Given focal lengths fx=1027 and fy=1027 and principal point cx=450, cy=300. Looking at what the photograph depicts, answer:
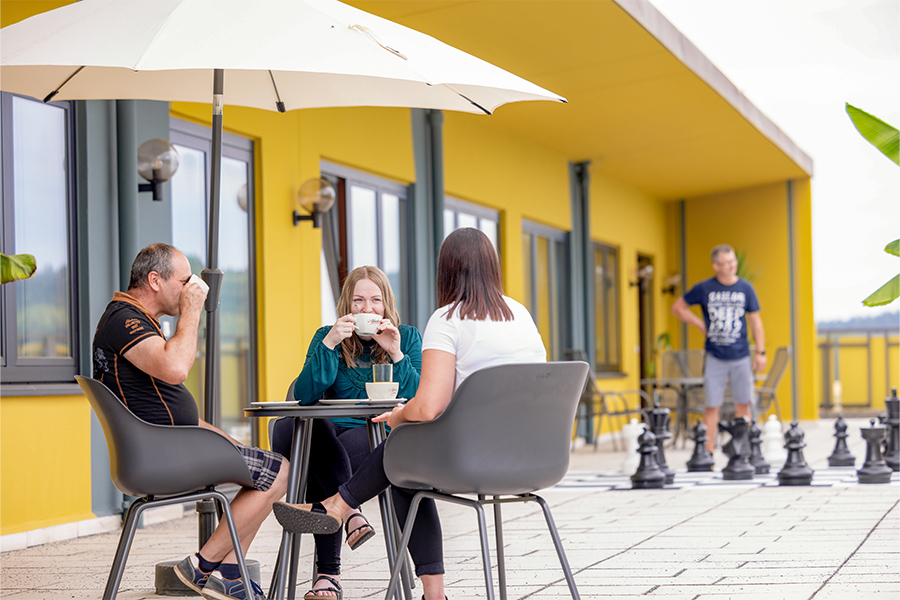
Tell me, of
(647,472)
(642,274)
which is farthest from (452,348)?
(642,274)

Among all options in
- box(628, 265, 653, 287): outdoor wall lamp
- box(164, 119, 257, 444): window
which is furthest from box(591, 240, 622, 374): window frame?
box(164, 119, 257, 444): window

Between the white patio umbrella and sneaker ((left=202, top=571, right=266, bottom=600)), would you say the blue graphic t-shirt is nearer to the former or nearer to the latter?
the white patio umbrella

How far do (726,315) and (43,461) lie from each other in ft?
15.1

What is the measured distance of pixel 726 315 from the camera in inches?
281

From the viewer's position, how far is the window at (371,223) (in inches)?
266

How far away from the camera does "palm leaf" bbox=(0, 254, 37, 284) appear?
2414 mm

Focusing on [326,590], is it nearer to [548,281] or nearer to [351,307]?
[351,307]

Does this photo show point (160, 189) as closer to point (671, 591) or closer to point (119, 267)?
point (119, 267)

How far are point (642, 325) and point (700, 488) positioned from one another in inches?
286

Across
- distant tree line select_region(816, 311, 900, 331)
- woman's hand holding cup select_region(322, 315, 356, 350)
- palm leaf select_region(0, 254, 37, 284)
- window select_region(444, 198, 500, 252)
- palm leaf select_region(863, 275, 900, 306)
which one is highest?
window select_region(444, 198, 500, 252)

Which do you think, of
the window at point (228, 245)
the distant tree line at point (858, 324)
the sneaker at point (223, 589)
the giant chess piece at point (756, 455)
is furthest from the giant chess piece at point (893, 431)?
the distant tree line at point (858, 324)

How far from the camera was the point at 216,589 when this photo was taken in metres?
2.78

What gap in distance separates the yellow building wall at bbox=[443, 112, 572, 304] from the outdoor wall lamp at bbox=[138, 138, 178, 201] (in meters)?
3.43

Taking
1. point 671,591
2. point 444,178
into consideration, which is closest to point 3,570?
point 671,591
